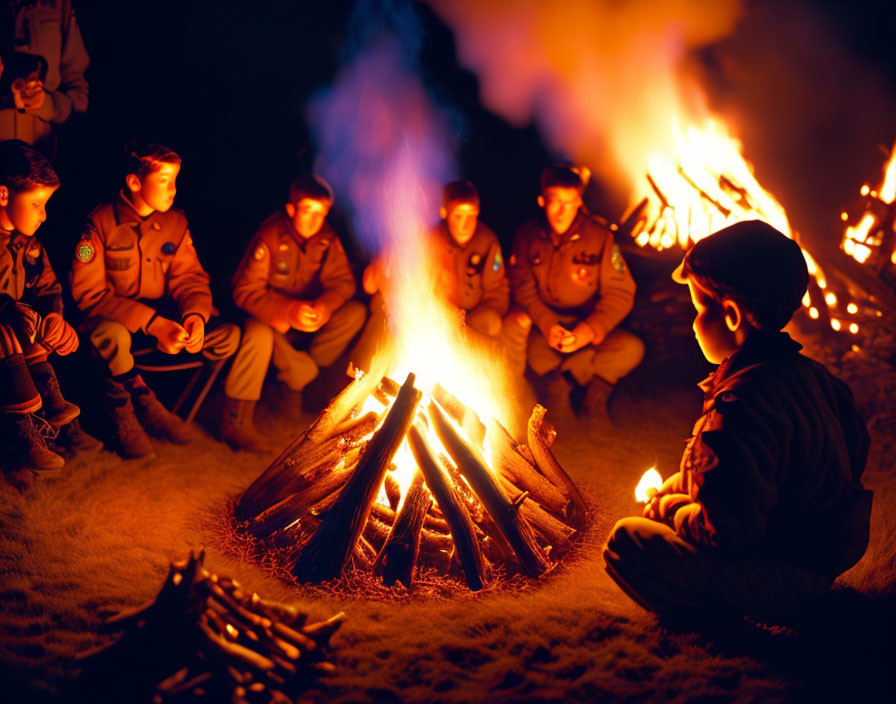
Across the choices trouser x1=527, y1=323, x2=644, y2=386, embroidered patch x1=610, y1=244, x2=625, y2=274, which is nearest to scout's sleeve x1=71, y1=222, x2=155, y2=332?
trouser x1=527, y1=323, x2=644, y2=386

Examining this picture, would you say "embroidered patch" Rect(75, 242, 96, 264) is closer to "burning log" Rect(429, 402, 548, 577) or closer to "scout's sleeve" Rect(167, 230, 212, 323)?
"scout's sleeve" Rect(167, 230, 212, 323)

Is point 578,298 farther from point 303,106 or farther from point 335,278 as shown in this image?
point 303,106

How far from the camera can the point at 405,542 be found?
142 inches

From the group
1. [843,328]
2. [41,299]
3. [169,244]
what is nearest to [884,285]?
[843,328]

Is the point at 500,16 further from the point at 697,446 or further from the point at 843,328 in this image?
the point at 697,446

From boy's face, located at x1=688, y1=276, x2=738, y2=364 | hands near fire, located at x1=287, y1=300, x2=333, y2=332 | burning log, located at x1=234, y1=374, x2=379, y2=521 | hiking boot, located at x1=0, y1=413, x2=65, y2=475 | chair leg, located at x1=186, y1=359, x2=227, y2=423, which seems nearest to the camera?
boy's face, located at x1=688, y1=276, x2=738, y2=364

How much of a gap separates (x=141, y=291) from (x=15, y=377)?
1.06m

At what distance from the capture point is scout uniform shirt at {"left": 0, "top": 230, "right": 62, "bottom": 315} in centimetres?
427

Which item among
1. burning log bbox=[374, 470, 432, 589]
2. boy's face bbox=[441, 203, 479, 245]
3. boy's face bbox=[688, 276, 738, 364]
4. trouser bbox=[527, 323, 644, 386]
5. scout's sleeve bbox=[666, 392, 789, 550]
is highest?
boy's face bbox=[441, 203, 479, 245]

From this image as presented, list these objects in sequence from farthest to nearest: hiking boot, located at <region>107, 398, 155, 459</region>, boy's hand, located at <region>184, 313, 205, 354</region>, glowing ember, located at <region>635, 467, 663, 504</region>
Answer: boy's hand, located at <region>184, 313, 205, 354</region> → hiking boot, located at <region>107, 398, 155, 459</region> → glowing ember, located at <region>635, 467, 663, 504</region>

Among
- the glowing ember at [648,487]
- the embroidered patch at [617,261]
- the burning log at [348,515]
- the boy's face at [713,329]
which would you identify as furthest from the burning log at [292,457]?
the embroidered patch at [617,261]

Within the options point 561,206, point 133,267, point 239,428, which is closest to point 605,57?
point 561,206

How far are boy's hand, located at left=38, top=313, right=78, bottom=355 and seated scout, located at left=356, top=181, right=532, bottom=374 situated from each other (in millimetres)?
2000

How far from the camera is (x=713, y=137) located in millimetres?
5574
